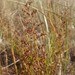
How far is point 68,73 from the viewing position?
7.18ft

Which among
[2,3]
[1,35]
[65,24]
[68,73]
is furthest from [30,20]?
[2,3]

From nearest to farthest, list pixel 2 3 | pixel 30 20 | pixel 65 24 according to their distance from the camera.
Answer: pixel 30 20 < pixel 65 24 < pixel 2 3

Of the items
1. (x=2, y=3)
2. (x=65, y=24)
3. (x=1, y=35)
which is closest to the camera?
(x=65, y=24)

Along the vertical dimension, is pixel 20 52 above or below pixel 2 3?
below

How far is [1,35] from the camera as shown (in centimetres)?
214

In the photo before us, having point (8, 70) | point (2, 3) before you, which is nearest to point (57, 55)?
point (8, 70)

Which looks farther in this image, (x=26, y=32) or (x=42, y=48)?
(x=42, y=48)

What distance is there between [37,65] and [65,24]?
29 centimetres

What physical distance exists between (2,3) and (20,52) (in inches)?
43.3

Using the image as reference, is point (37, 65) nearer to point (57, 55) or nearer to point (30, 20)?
point (57, 55)

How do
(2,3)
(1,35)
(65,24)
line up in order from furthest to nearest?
(2,3) → (1,35) → (65,24)

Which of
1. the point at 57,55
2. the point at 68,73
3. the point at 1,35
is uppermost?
the point at 1,35

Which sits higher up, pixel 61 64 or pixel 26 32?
pixel 26 32

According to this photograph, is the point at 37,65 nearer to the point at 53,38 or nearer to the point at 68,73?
the point at 53,38
